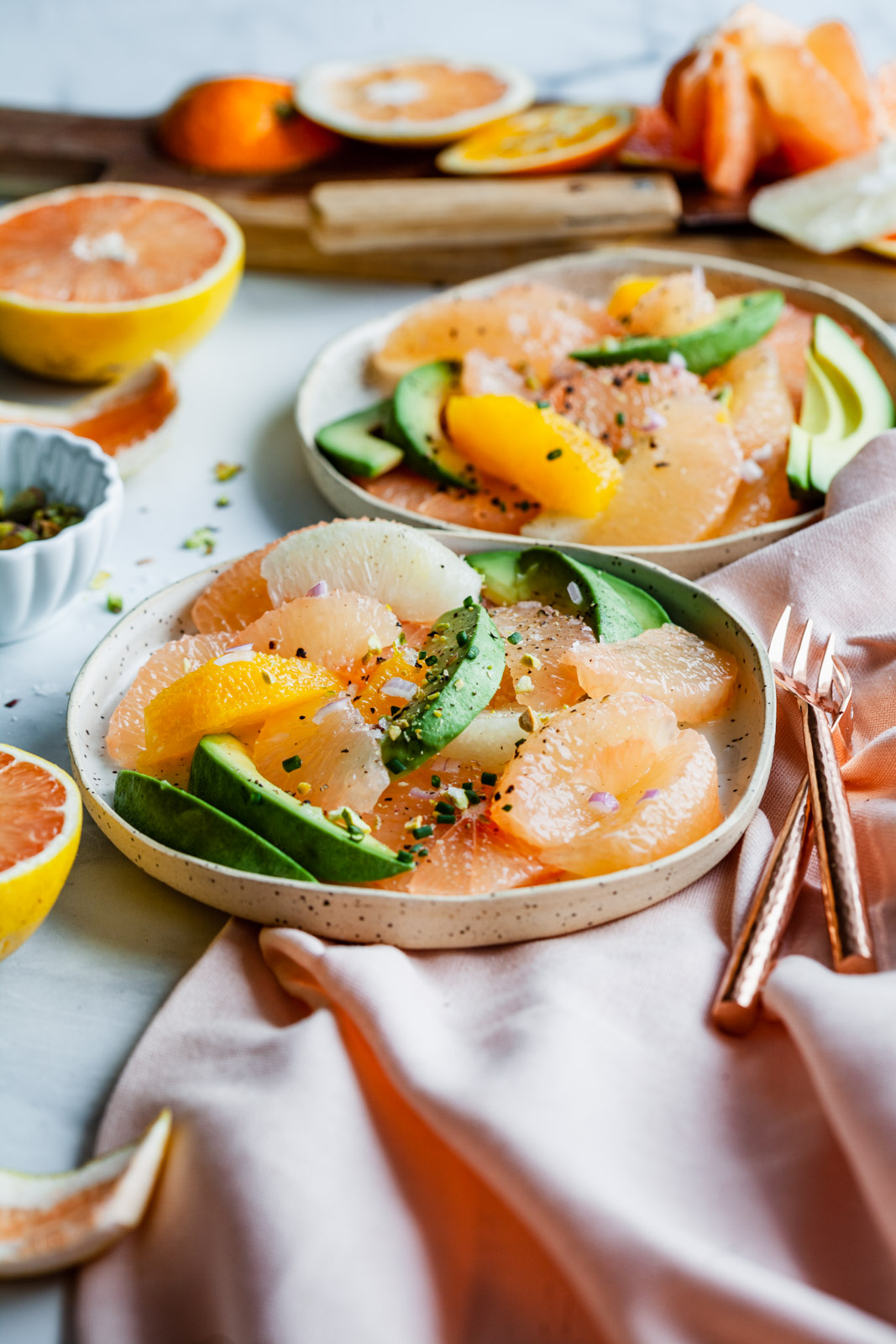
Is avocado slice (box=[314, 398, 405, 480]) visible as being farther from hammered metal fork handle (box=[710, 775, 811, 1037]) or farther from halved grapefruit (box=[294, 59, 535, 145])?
halved grapefruit (box=[294, 59, 535, 145])

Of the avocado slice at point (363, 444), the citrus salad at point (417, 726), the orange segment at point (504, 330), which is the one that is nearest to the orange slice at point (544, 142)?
the orange segment at point (504, 330)

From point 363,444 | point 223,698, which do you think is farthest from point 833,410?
point 223,698

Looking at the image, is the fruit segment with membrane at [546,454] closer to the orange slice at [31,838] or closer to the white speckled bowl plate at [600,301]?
the white speckled bowl plate at [600,301]

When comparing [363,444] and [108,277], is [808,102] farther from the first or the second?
[108,277]

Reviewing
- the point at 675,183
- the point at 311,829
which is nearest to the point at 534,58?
the point at 675,183

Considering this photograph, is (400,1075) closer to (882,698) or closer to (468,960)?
(468,960)

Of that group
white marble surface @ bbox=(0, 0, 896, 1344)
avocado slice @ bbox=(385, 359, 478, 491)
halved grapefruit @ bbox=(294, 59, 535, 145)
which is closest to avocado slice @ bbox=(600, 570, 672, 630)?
avocado slice @ bbox=(385, 359, 478, 491)
